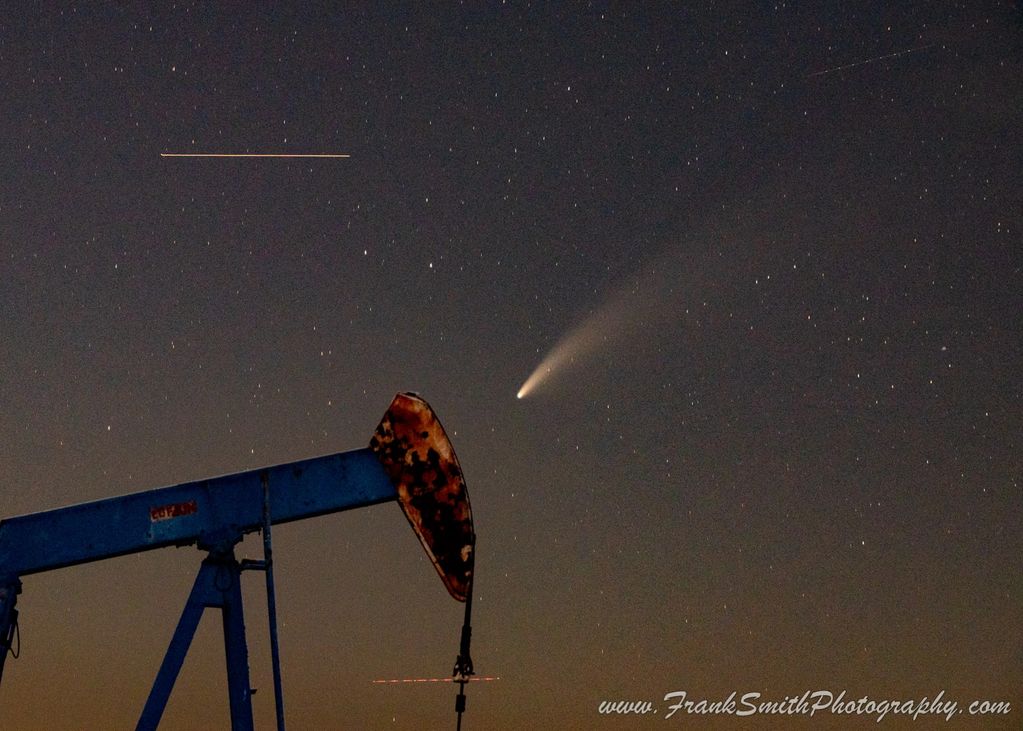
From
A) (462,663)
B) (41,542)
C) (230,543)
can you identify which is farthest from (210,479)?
(462,663)

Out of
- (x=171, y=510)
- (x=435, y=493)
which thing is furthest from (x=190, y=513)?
(x=435, y=493)

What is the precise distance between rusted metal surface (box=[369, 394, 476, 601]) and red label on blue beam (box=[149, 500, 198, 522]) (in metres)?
1.55

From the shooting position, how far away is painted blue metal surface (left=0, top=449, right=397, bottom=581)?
12.8 m

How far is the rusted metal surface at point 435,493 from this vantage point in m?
12.9

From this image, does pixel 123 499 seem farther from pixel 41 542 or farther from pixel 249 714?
pixel 249 714

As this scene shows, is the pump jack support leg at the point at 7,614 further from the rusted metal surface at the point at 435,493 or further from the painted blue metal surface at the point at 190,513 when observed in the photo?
the rusted metal surface at the point at 435,493

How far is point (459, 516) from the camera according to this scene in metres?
12.9

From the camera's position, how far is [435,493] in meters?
13.0

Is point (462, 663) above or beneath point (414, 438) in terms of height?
beneath

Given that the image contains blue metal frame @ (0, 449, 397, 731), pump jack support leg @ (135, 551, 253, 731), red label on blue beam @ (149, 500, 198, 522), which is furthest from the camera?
red label on blue beam @ (149, 500, 198, 522)

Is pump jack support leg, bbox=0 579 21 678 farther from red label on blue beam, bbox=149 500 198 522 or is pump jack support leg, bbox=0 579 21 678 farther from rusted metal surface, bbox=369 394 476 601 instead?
rusted metal surface, bbox=369 394 476 601

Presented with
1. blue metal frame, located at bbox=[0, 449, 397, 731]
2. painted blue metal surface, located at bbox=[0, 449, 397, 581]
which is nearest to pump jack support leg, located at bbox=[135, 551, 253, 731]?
blue metal frame, located at bbox=[0, 449, 397, 731]

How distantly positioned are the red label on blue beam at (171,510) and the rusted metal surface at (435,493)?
5.08 feet

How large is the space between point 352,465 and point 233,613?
1.38 m
